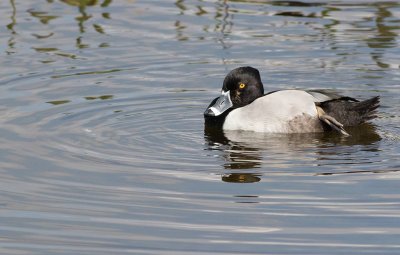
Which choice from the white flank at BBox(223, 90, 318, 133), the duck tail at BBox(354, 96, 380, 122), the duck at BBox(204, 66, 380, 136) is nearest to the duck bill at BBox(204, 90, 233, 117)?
the duck at BBox(204, 66, 380, 136)

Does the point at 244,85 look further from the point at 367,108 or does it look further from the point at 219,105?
the point at 367,108

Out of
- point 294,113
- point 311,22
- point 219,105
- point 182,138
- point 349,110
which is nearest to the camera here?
point 182,138

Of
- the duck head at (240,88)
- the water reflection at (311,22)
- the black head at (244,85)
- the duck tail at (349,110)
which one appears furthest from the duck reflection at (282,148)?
the water reflection at (311,22)

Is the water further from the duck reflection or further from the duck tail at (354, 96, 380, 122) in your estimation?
the duck tail at (354, 96, 380, 122)

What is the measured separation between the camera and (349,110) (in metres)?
11.0

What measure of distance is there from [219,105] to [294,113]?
819 mm

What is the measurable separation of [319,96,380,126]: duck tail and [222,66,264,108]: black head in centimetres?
76

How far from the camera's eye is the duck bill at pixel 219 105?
11.2 m

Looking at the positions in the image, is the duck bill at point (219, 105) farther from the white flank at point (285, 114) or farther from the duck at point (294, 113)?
the white flank at point (285, 114)

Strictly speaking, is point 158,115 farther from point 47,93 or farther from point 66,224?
point 66,224

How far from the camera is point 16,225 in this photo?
7.73 m

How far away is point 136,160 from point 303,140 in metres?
1.81

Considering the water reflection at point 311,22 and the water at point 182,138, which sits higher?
the water reflection at point 311,22

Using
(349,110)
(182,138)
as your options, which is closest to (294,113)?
(349,110)
